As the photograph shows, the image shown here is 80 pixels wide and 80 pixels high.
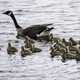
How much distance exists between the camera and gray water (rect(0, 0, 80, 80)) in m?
16.2

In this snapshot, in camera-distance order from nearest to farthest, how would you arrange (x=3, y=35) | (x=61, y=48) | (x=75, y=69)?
1. (x=75, y=69)
2. (x=61, y=48)
3. (x=3, y=35)

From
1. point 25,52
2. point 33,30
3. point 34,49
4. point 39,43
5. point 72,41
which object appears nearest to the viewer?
point 25,52

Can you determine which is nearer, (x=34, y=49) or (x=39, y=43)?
(x=34, y=49)

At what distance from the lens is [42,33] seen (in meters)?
20.4

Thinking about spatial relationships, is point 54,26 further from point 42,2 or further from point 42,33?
point 42,2

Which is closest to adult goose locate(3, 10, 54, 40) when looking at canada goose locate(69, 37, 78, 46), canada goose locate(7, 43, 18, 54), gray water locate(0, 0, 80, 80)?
gray water locate(0, 0, 80, 80)

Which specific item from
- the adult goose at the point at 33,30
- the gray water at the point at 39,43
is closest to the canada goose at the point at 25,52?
the gray water at the point at 39,43

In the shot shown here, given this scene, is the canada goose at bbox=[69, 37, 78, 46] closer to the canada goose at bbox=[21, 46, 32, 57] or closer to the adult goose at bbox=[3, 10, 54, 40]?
the canada goose at bbox=[21, 46, 32, 57]

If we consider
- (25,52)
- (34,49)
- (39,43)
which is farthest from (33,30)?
(25,52)

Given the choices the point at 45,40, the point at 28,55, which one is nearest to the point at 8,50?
the point at 28,55

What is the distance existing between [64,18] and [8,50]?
550 centimetres

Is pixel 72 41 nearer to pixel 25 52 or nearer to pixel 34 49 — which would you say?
pixel 34 49

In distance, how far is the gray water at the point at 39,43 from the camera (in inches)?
636

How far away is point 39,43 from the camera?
19.6 metres
